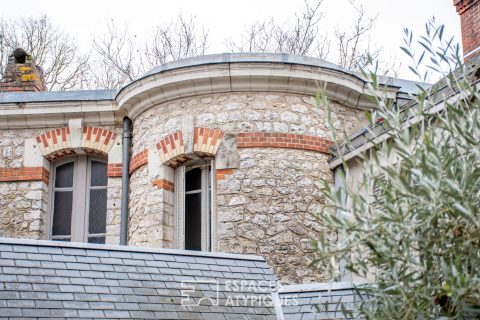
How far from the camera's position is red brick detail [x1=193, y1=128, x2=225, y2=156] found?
10.3 meters

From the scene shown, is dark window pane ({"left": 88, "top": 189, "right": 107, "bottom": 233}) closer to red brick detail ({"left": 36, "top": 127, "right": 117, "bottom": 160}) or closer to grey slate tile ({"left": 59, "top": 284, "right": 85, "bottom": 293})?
red brick detail ({"left": 36, "top": 127, "right": 117, "bottom": 160})

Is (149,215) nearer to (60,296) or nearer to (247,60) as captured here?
(247,60)

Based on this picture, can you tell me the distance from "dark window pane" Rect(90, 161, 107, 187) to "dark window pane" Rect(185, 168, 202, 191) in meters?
1.76

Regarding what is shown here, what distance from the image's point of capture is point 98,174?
12016mm

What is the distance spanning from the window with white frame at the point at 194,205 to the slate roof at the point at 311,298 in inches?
123

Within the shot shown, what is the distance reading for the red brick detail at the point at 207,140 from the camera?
404 inches

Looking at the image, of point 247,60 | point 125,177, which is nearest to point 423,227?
point 247,60

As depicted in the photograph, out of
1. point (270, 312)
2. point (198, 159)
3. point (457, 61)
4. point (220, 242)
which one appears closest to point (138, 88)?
point (198, 159)

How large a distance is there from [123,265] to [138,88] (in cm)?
407

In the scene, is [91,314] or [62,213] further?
[62,213]

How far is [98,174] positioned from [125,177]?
96 centimetres

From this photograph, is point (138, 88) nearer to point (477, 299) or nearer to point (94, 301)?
point (94, 301)

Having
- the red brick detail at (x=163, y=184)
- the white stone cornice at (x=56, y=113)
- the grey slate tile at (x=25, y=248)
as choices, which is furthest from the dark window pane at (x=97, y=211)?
the grey slate tile at (x=25, y=248)

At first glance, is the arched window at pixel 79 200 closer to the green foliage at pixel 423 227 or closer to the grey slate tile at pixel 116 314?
the grey slate tile at pixel 116 314
